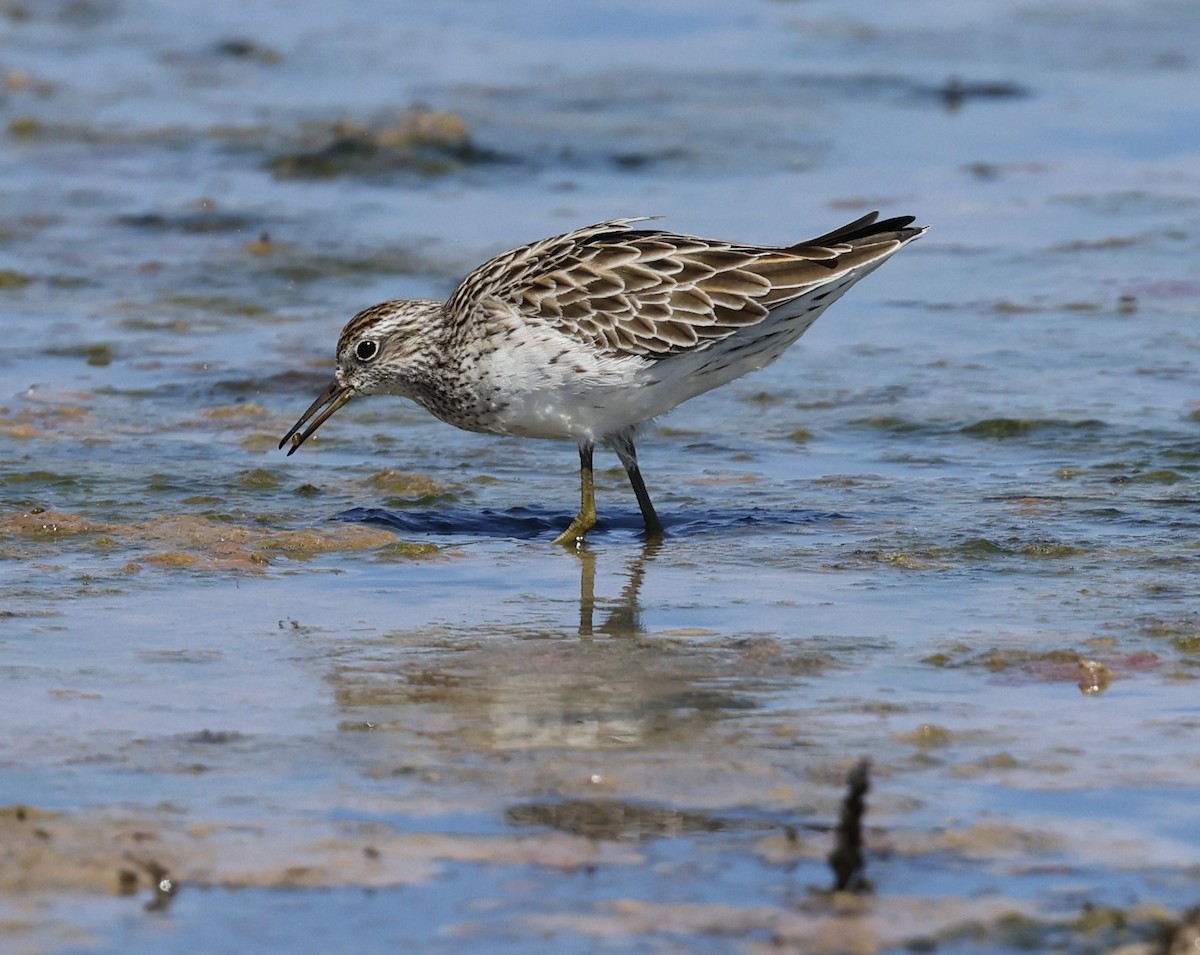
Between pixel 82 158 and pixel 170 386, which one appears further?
pixel 82 158

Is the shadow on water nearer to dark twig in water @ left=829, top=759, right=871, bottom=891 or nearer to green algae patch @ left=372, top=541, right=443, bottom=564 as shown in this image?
green algae patch @ left=372, top=541, right=443, bottom=564

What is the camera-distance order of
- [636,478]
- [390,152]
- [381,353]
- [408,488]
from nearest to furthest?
[636,478] < [381,353] < [408,488] < [390,152]

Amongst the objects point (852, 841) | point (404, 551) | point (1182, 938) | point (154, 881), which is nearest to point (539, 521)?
point (404, 551)

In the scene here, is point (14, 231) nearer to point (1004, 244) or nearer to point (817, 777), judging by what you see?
point (1004, 244)

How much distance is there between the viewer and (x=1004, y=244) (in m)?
15.1

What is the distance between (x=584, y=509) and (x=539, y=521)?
31 cm

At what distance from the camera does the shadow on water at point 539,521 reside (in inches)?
372

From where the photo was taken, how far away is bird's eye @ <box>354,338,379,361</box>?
9938 mm

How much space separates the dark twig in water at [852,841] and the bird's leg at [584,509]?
4.20 m

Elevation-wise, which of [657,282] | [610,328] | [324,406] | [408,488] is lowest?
[408,488]

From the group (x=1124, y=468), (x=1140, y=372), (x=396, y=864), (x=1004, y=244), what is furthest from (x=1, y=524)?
(x=1004, y=244)

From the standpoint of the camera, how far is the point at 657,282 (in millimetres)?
9430

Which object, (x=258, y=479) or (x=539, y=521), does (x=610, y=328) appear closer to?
(x=539, y=521)

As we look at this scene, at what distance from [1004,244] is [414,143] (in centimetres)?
560
